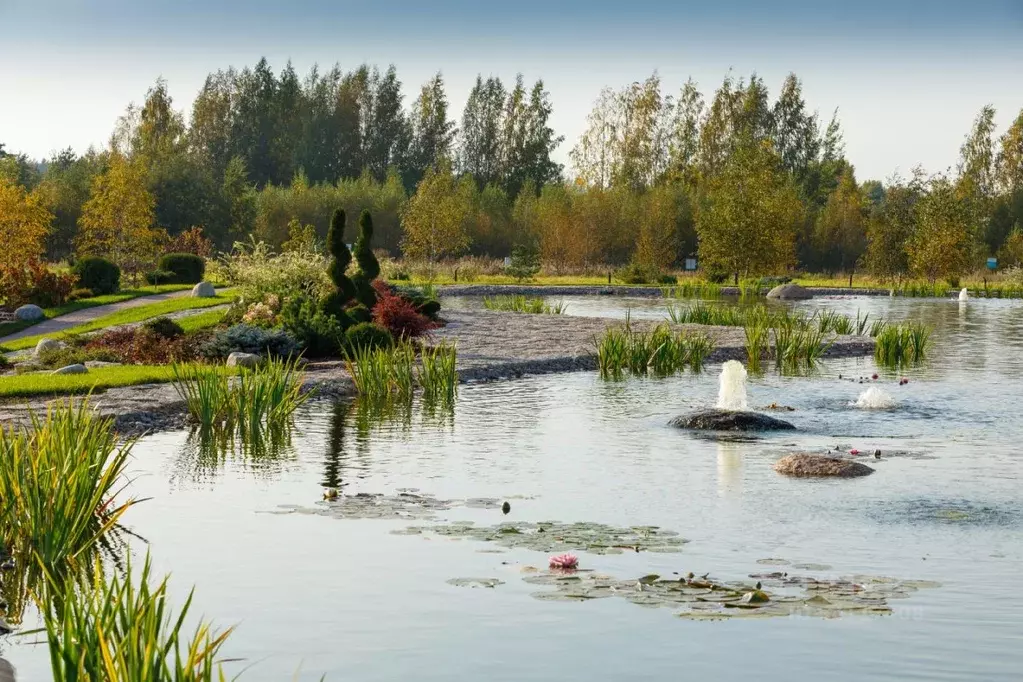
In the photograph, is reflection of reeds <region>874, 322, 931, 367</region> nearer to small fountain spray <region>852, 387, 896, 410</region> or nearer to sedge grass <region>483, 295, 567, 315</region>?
small fountain spray <region>852, 387, 896, 410</region>

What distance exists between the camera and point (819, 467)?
1234 cm

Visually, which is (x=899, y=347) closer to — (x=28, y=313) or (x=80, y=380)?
(x=80, y=380)

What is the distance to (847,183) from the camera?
70.1 m

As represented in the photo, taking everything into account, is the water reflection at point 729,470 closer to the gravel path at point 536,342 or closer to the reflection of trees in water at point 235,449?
the reflection of trees in water at point 235,449

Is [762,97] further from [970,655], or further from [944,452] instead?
[970,655]

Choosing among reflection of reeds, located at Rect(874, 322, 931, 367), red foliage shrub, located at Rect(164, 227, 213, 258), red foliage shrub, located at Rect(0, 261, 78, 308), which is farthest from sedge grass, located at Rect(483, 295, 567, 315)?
red foliage shrub, located at Rect(164, 227, 213, 258)

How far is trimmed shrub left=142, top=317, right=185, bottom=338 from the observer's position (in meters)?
23.2

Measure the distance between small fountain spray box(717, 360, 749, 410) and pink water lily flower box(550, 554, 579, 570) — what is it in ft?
28.4

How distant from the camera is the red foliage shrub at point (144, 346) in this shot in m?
20.9

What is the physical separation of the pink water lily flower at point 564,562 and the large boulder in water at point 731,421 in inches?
267

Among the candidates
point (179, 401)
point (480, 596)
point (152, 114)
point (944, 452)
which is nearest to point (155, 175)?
point (152, 114)

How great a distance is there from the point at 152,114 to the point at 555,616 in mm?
76431

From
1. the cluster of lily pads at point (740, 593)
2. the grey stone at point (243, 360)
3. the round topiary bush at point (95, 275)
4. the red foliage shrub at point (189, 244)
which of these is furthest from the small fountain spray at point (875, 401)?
the red foliage shrub at point (189, 244)

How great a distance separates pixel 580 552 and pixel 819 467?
405 centimetres
